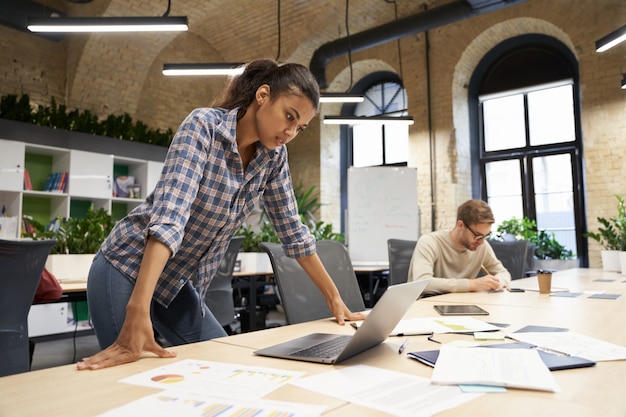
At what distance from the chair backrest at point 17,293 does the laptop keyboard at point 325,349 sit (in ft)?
4.81

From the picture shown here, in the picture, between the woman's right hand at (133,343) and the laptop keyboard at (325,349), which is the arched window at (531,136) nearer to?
the laptop keyboard at (325,349)

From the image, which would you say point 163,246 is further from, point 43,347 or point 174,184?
point 43,347

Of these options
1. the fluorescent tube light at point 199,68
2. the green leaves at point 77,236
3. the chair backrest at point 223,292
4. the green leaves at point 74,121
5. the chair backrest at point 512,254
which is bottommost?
A: the chair backrest at point 223,292

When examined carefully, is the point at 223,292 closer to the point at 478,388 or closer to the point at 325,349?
the point at 325,349

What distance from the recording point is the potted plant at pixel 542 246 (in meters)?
6.02

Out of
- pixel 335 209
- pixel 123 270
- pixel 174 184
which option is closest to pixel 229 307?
pixel 123 270

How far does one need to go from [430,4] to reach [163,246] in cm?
701

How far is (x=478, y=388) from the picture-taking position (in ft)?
2.65

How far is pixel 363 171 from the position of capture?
20.9 feet

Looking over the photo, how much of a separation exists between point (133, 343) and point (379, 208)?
5.42 m

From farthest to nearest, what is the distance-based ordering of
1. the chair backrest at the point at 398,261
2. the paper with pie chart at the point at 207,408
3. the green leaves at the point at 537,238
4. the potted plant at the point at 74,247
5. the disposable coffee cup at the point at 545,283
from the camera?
the green leaves at the point at 537,238, the potted plant at the point at 74,247, the chair backrest at the point at 398,261, the disposable coffee cup at the point at 545,283, the paper with pie chart at the point at 207,408

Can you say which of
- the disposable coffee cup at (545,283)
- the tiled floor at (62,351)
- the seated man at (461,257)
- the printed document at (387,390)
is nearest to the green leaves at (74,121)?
the tiled floor at (62,351)

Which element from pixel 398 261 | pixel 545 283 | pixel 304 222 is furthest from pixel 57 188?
pixel 545 283

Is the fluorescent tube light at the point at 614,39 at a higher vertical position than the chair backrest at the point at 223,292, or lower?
higher
